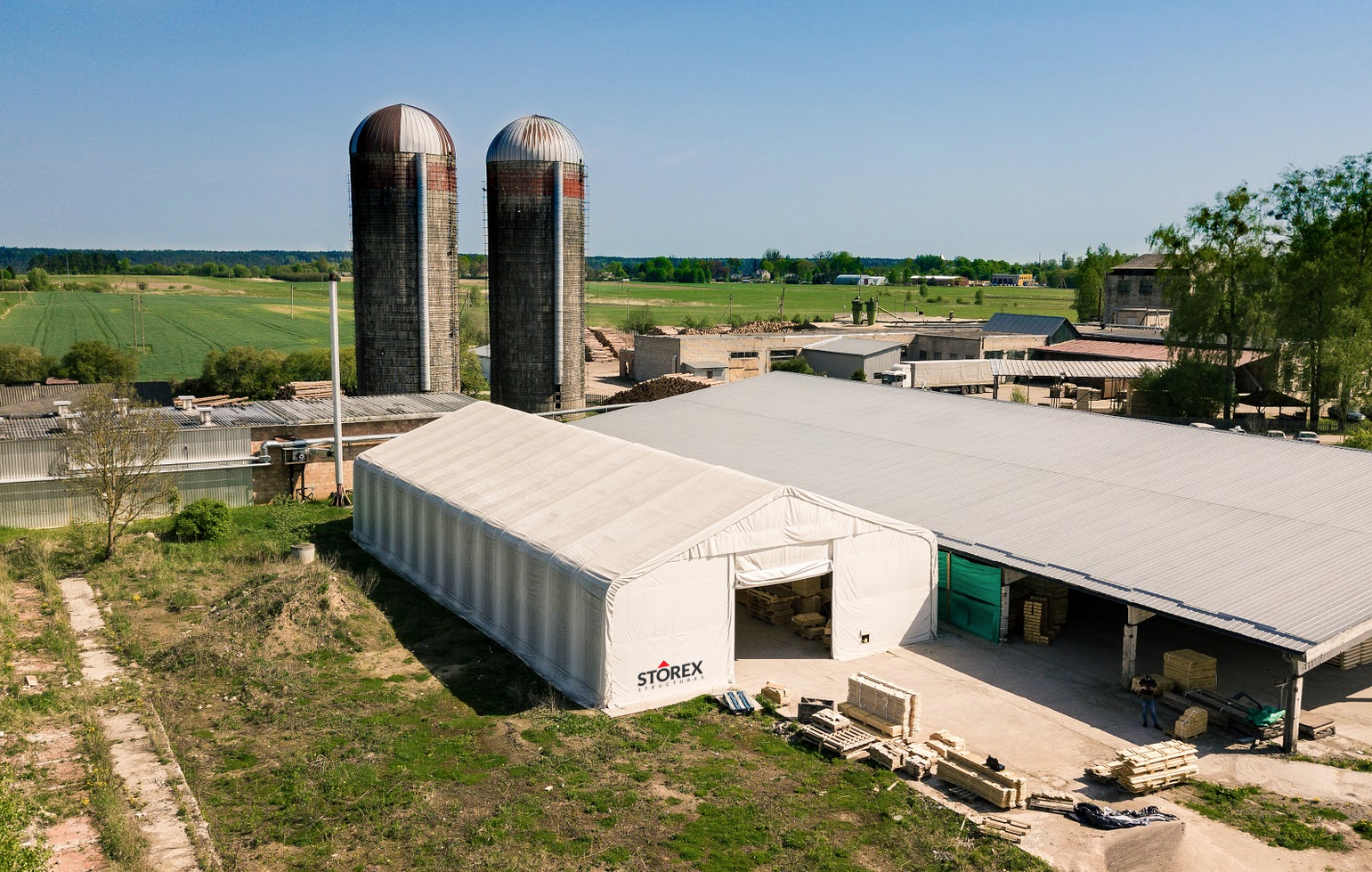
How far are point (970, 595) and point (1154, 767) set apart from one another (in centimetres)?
818

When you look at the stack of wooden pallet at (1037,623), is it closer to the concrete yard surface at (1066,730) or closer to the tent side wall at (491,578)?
the concrete yard surface at (1066,730)

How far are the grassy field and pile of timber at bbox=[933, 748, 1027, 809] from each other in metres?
0.77

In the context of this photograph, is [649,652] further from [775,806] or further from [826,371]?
[826,371]

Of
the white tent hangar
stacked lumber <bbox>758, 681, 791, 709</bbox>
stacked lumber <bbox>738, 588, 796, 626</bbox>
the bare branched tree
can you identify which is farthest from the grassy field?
the bare branched tree

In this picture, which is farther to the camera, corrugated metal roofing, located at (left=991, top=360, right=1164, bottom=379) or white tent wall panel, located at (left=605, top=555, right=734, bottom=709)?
corrugated metal roofing, located at (left=991, top=360, right=1164, bottom=379)

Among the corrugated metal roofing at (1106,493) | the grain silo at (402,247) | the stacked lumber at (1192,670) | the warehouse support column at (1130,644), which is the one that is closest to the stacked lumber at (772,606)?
the corrugated metal roofing at (1106,493)

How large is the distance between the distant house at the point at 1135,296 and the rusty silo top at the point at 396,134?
69.8m

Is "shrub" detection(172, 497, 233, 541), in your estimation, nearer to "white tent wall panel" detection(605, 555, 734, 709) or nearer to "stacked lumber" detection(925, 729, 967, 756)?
"white tent wall panel" detection(605, 555, 734, 709)

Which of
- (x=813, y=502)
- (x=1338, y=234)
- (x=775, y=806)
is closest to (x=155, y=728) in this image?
(x=775, y=806)

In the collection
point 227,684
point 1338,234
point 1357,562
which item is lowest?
point 227,684

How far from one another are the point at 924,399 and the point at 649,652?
69.7 ft

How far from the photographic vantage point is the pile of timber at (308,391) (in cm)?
4756

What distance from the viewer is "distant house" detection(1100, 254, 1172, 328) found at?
94.8 meters

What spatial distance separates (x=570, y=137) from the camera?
47406mm
